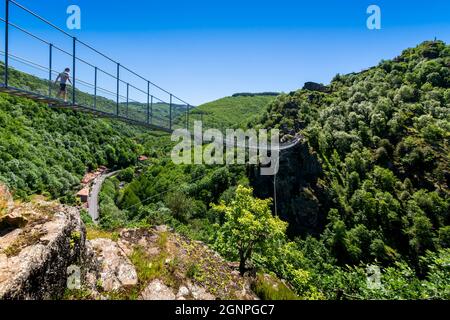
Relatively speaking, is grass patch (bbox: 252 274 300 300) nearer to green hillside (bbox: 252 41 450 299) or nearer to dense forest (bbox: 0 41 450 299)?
dense forest (bbox: 0 41 450 299)

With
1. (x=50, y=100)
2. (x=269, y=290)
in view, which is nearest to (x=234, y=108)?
(x=50, y=100)

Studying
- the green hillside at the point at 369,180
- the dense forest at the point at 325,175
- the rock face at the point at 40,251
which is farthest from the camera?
the dense forest at the point at 325,175

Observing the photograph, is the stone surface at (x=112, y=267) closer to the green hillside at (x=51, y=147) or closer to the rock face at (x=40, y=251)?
the rock face at (x=40, y=251)

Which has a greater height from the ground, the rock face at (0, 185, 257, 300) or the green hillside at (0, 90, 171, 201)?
the green hillside at (0, 90, 171, 201)

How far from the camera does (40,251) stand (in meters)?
4.86

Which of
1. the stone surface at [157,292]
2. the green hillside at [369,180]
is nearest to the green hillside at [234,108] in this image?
the green hillside at [369,180]

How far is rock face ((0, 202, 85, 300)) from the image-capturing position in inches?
168

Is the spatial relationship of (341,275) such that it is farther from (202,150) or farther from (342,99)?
(342,99)

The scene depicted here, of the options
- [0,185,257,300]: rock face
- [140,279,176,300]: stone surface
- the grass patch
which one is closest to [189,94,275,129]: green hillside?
the grass patch

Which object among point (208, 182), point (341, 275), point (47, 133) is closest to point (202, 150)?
point (208, 182)

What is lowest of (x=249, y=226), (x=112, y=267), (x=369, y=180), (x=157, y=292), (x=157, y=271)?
(x=157, y=292)

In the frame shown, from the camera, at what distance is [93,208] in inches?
2429

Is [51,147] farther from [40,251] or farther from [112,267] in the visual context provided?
[40,251]

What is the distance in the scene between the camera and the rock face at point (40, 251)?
428cm
